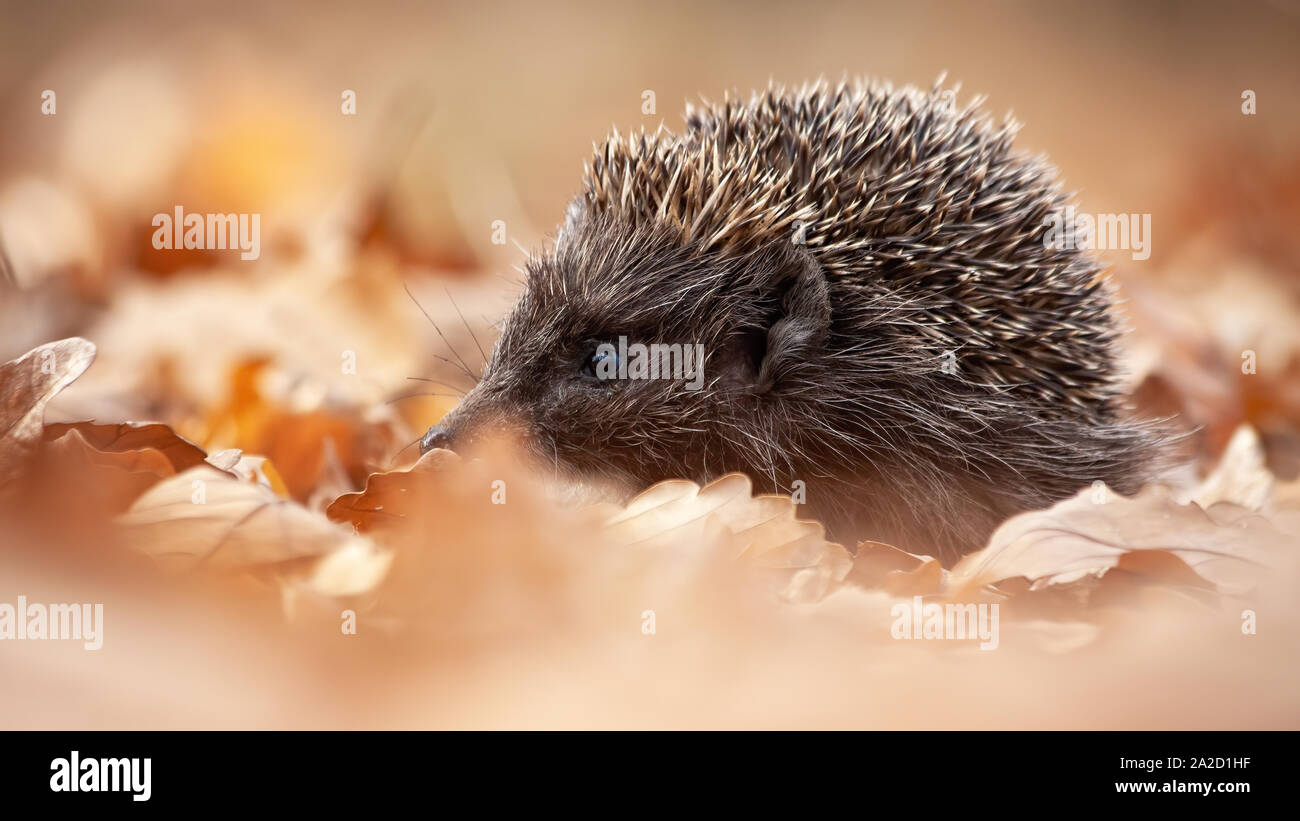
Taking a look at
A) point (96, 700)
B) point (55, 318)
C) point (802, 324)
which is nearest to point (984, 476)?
point (802, 324)

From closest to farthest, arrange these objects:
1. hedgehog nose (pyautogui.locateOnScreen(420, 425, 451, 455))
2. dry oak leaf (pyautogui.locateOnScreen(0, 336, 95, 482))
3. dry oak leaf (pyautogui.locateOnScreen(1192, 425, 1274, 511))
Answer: dry oak leaf (pyautogui.locateOnScreen(0, 336, 95, 482)) → hedgehog nose (pyautogui.locateOnScreen(420, 425, 451, 455)) → dry oak leaf (pyautogui.locateOnScreen(1192, 425, 1274, 511))

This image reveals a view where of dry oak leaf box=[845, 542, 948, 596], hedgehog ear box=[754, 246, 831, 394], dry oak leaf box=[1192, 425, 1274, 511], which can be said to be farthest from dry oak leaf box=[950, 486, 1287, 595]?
dry oak leaf box=[1192, 425, 1274, 511]

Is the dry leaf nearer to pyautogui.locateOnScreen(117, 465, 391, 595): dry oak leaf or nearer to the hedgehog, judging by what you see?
pyautogui.locateOnScreen(117, 465, 391, 595): dry oak leaf

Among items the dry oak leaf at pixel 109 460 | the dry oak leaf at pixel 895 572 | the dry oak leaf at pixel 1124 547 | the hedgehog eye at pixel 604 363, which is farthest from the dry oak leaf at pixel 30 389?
the dry oak leaf at pixel 1124 547

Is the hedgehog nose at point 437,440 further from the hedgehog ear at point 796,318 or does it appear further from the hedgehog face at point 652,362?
the hedgehog ear at point 796,318

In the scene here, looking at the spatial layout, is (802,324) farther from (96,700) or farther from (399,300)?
(399,300)

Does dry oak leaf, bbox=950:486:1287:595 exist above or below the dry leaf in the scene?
below

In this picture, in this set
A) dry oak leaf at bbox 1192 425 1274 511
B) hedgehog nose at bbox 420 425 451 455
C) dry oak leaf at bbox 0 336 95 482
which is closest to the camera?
dry oak leaf at bbox 0 336 95 482
